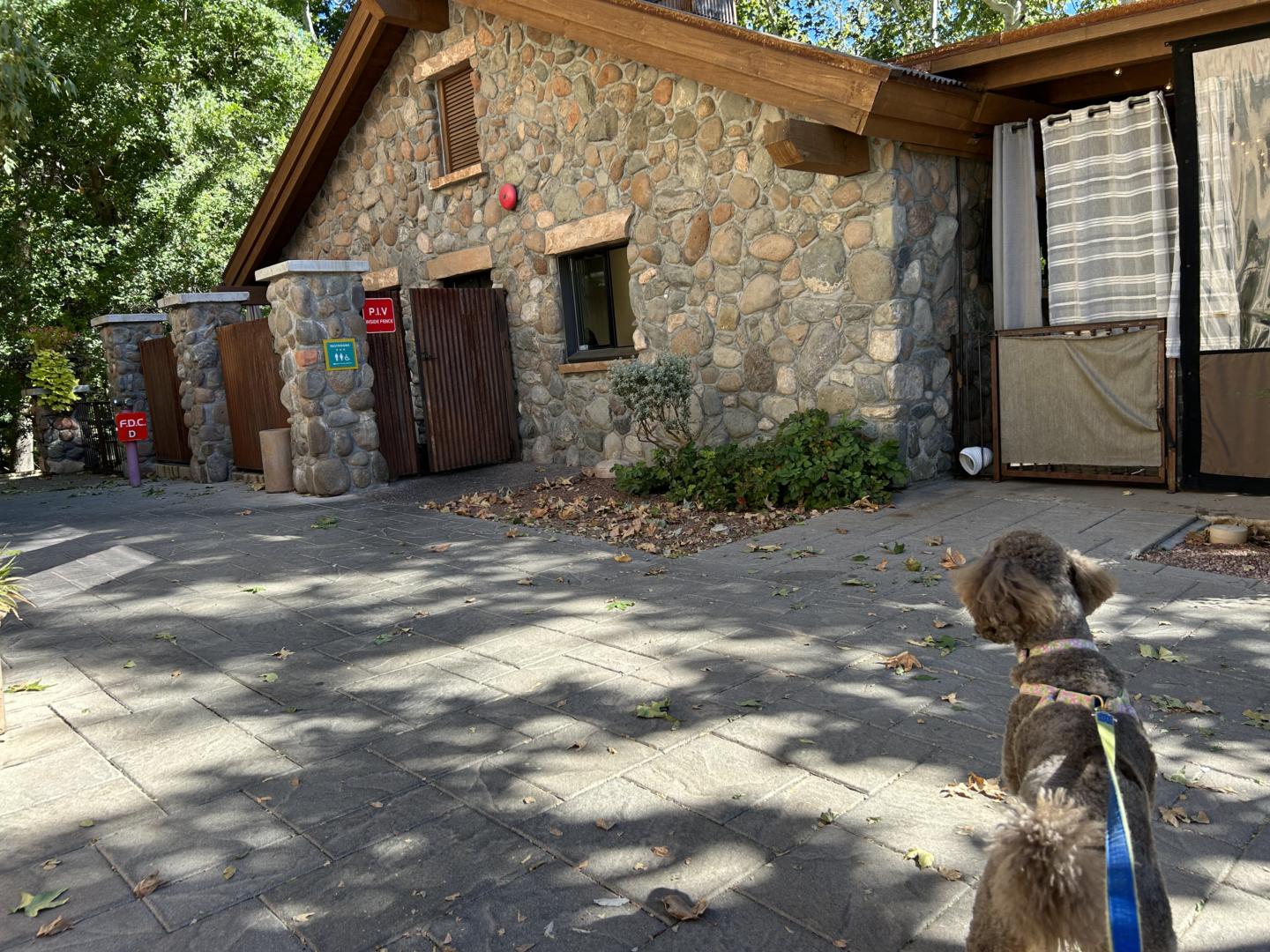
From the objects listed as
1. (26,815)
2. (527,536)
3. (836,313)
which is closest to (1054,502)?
(836,313)

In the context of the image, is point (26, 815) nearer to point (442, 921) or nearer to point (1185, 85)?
point (442, 921)

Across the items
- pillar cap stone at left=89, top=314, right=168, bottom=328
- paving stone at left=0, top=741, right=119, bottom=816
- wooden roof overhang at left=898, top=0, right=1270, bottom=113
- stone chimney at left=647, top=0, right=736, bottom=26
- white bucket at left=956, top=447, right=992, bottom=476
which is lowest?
paving stone at left=0, top=741, right=119, bottom=816

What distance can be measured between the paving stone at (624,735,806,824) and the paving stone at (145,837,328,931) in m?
1.02

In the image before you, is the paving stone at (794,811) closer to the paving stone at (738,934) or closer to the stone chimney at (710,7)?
the paving stone at (738,934)

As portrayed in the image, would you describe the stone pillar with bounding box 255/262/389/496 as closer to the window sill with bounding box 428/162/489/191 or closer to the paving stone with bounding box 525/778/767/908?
the window sill with bounding box 428/162/489/191

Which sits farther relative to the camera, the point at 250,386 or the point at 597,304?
the point at 250,386

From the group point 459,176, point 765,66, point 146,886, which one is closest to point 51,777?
point 146,886

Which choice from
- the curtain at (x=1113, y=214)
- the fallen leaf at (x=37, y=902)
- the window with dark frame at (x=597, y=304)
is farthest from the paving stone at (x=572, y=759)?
the window with dark frame at (x=597, y=304)

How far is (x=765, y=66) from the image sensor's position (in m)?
6.99

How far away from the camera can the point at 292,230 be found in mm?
13555

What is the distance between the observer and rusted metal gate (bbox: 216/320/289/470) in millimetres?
10336

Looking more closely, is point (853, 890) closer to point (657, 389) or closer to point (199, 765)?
point (199, 765)

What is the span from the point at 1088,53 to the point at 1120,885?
6754 mm

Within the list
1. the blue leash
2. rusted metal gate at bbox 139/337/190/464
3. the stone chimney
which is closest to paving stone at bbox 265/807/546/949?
the blue leash
